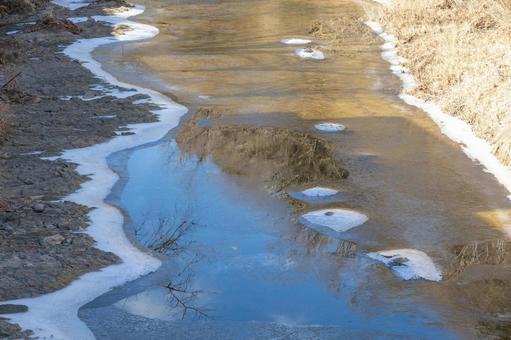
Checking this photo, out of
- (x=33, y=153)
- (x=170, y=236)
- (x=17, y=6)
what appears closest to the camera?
(x=170, y=236)

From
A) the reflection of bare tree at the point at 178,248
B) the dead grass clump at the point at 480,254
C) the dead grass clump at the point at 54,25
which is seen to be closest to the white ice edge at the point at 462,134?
the dead grass clump at the point at 480,254

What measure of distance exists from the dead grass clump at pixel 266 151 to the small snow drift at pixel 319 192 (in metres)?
0.34

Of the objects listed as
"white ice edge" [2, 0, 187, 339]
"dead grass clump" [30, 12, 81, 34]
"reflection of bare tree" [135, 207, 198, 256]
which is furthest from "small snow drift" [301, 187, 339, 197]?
"dead grass clump" [30, 12, 81, 34]

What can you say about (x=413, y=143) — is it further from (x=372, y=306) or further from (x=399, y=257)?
(x=372, y=306)

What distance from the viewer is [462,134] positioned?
12.2 meters

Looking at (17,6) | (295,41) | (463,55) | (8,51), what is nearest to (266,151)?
(463,55)

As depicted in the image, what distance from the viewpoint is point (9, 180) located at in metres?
9.45

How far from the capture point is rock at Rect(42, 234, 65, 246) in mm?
7688

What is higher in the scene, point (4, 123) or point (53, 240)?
point (4, 123)

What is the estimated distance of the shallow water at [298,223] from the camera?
6555 mm

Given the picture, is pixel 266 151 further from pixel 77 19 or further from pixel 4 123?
pixel 77 19

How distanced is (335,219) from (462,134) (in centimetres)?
431

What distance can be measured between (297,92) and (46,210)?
7298mm

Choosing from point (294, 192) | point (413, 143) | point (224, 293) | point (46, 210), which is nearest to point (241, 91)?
point (413, 143)
